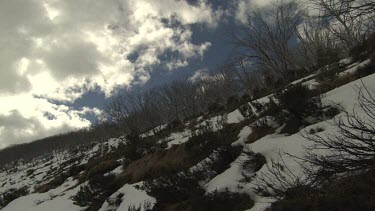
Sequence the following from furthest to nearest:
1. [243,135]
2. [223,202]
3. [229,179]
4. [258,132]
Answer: [243,135] < [258,132] < [229,179] < [223,202]

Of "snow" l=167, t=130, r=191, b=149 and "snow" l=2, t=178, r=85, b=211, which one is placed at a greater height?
"snow" l=167, t=130, r=191, b=149

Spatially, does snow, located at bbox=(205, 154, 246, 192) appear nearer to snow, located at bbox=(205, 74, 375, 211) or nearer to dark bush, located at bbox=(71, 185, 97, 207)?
snow, located at bbox=(205, 74, 375, 211)

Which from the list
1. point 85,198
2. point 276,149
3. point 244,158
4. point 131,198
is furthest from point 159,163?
point 276,149

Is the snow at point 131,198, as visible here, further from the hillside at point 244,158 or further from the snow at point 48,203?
the snow at point 48,203

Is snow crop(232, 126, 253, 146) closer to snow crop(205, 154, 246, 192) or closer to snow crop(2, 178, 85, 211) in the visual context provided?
snow crop(205, 154, 246, 192)

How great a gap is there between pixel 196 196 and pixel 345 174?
3957mm

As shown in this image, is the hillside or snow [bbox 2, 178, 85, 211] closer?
the hillside

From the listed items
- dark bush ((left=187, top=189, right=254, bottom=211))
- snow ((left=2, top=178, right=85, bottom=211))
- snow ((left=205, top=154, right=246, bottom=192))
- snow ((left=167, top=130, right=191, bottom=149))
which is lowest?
snow ((left=2, top=178, right=85, bottom=211))

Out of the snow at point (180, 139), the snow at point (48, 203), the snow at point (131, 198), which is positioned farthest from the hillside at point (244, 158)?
the snow at point (48, 203)

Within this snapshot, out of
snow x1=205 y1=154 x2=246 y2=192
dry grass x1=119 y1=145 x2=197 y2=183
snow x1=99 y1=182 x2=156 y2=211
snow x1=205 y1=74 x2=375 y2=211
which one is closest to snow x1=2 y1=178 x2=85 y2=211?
snow x1=99 y1=182 x2=156 y2=211

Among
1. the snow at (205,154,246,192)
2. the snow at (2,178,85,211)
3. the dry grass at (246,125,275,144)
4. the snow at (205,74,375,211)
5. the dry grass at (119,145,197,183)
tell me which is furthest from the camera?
the snow at (2,178,85,211)

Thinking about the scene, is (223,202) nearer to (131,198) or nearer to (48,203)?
(131,198)

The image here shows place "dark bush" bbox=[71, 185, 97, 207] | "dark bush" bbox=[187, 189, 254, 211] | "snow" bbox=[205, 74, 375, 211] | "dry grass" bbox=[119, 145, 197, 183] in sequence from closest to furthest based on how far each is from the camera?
1. "dark bush" bbox=[187, 189, 254, 211]
2. "snow" bbox=[205, 74, 375, 211]
3. "dry grass" bbox=[119, 145, 197, 183]
4. "dark bush" bbox=[71, 185, 97, 207]

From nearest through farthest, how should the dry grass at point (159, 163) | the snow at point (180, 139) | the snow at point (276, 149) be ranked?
1. the snow at point (276, 149)
2. the dry grass at point (159, 163)
3. the snow at point (180, 139)
